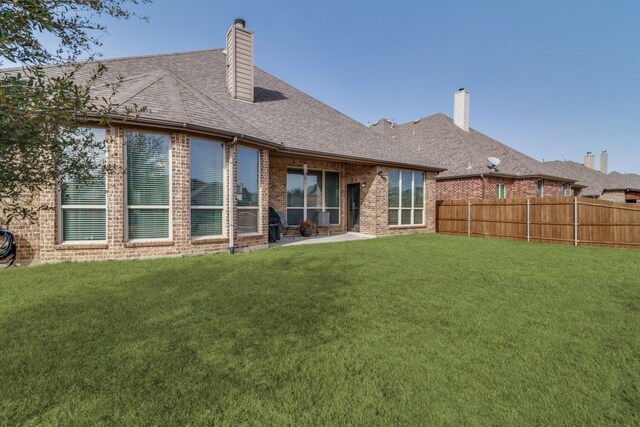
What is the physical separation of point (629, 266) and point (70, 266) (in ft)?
42.1

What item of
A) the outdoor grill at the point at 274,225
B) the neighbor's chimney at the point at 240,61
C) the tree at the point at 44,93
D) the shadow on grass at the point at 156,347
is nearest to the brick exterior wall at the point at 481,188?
the outdoor grill at the point at 274,225

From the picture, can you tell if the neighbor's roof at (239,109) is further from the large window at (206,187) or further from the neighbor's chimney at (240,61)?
the large window at (206,187)

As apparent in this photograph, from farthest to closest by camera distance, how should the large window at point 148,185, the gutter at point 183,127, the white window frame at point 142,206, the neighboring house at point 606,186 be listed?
the neighboring house at point 606,186
the large window at point 148,185
the white window frame at point 142,206
the gutter at point 183,127

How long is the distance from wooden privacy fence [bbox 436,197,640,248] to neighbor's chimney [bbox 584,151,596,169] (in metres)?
36.7

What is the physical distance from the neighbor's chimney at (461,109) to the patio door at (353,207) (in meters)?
13.5

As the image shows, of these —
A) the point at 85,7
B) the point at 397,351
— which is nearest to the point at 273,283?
the point at 397,351

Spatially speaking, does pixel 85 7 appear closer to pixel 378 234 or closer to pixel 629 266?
pixel 629 266

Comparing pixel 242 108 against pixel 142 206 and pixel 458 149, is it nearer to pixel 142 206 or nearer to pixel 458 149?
pixel 142 206

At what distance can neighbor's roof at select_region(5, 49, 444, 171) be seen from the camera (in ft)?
25.7

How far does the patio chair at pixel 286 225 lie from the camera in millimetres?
11664

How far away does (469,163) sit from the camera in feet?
58.5

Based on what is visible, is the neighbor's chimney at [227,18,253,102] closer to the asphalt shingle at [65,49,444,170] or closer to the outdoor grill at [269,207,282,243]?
the asphalt shingle at [65,49,444,170]

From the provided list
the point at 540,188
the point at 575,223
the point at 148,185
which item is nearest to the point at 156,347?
the point at 148,185

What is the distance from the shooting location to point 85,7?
2154 millimetres
